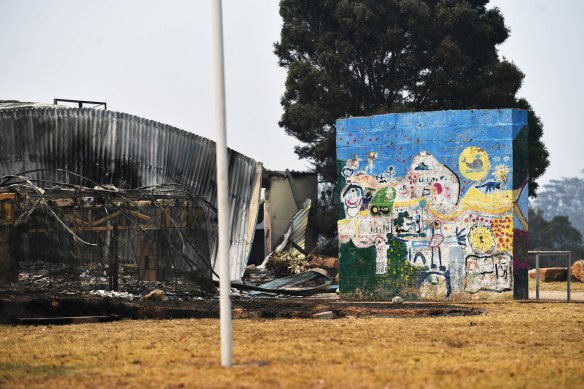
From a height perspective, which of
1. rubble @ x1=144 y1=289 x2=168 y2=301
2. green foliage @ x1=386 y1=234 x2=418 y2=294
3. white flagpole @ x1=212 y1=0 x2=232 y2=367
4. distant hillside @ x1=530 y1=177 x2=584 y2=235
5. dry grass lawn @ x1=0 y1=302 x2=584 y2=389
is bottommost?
dry grass lawn @ x1=0 y1=302 x2=584 y2=389

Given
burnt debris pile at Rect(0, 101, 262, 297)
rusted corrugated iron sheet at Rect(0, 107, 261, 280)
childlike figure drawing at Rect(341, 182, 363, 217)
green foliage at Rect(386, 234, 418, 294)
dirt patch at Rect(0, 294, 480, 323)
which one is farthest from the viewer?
rusted corrugated iron sheet at Rect(0, 107, 261, 280)

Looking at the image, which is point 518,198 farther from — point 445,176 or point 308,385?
point 308,385

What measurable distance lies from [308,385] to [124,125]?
17.3 metres

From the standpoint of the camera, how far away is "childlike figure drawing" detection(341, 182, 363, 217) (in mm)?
22062

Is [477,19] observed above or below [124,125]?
above

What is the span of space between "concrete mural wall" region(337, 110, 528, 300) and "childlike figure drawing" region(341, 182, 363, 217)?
22 millimetres

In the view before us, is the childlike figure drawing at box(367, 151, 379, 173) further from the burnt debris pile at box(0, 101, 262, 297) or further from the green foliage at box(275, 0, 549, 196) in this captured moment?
the green foliage at box(275, 0, 549, 196)

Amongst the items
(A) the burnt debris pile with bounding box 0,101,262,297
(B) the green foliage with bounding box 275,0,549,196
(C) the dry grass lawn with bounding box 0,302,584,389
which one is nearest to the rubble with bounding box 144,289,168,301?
(A) the burnt debris pile with bounding box 0,101,262,297

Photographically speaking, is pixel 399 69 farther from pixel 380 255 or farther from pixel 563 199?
pixel 563 199

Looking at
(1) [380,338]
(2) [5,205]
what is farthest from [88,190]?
(1) [380,338]

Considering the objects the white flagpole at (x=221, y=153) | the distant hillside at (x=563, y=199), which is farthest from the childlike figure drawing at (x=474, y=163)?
the distant hillside at (x=563, y=199)

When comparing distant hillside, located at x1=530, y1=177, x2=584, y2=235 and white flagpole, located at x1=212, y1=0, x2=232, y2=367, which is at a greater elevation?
distant hillside, located at x1=530, y1=177, x2=584, y2=235

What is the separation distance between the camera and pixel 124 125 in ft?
82.9

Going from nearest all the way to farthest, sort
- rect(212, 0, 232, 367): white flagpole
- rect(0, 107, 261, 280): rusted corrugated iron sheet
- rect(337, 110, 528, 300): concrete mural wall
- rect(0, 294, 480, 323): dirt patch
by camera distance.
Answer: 1. rect(212, 0, 232, 367): white flagpole
2. rect(0, 294, 480, 323): dirt patch
3. rect(337, 110, 528, 300): concrete mural wall
4. rect(0, 107, 261, 280): rusted corrugated iron sheet
